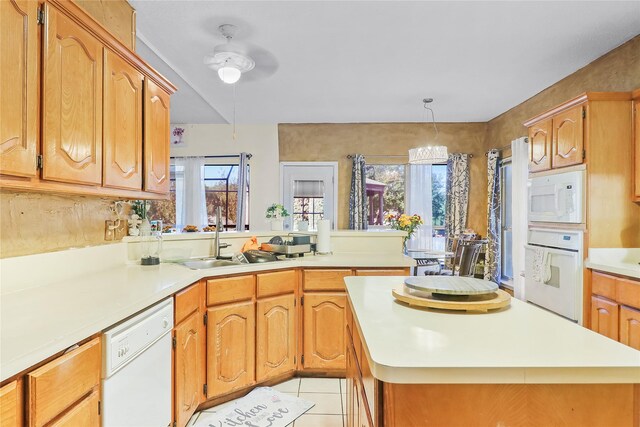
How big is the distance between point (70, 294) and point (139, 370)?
451mm

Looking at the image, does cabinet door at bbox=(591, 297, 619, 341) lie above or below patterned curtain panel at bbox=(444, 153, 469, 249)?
below

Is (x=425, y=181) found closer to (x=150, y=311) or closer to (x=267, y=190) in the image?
(x=267, y=190)

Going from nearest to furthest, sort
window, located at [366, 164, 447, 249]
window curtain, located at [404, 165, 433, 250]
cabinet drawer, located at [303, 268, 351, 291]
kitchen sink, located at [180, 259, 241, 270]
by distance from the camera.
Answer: kitchen sink, located at [180, 259, 241, 270] < cabinet drawer, located at [303, 268, 351, 291] < window curtain, located at [404, 165, 433, 250] < window, located at [366, 164, 447, 249]

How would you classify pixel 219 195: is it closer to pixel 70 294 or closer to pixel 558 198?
pixel 70 294

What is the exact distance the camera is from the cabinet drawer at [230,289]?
221cm

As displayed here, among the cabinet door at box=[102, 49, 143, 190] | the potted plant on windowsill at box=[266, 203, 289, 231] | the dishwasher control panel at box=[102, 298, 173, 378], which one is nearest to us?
the dishwasher control panel at box=[102, 298, 173, 378]

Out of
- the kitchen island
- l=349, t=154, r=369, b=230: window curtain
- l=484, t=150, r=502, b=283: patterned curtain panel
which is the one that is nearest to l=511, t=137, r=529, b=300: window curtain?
l=484, t=150, r=502, b=283: patterned curtain panel

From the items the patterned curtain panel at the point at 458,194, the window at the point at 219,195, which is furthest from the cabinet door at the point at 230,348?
the patterned curtain panel at the point at 458,194

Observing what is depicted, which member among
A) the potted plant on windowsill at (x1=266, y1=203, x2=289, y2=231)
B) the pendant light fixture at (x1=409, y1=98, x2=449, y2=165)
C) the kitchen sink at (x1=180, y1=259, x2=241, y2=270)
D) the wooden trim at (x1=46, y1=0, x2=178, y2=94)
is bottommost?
the kitchen sink at (x1=180, y1=259, x2=241, y2=270)

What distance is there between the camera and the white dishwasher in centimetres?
126

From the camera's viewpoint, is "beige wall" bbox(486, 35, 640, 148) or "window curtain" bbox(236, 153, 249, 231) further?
"window curtain" bbox(236, 153, 249, 231)

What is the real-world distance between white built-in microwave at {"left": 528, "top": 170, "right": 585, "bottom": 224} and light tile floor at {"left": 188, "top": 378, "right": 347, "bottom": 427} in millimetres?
2222

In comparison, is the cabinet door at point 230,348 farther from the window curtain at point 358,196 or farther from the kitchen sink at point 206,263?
the window curtain at point 358,196

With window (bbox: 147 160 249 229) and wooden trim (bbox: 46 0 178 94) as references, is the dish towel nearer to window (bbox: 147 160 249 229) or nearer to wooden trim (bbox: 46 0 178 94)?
wooden trim (bbox: 46 0 178 94)
